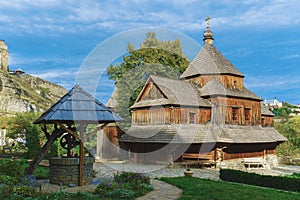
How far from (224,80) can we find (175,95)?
5306 mm

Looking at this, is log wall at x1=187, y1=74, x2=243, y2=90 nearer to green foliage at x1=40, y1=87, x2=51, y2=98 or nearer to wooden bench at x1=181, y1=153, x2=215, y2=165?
wooden bench at x1=181, y1=153, x2=215, y2=165

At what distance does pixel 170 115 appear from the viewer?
933 inches

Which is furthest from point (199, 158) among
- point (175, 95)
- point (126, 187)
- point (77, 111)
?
point (77, 111)

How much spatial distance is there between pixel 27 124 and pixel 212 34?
19797 millimetres

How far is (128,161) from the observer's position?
26.2 metres

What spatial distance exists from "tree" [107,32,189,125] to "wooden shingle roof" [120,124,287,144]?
15.7ft

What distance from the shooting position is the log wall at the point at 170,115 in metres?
23.8

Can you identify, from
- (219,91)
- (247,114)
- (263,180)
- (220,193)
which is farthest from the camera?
(247,114)

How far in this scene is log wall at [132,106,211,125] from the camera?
936 inches

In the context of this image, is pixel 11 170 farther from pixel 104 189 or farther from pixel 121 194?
pixel 121 194

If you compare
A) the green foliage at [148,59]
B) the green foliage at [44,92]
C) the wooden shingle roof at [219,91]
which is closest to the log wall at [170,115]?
the wooden shingle roof at [219,91]

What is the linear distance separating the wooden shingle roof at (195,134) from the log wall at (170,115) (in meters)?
0.46

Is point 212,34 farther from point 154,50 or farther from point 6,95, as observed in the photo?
point 6,95

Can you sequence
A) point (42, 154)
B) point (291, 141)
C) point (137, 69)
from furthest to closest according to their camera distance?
point (291, 141) → point (137, 69) → point (42, 154)
